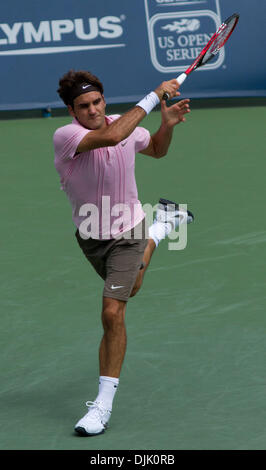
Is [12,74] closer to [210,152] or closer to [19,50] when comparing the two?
[19,50]

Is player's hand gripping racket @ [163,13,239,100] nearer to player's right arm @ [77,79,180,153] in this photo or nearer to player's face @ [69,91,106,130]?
player's face @ [69,91,106,130]

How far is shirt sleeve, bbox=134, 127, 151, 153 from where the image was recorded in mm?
5613

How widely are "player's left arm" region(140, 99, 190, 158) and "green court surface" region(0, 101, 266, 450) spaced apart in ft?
4.33

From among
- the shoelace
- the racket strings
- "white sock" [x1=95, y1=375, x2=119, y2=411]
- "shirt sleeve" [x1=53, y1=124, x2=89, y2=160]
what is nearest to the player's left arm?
"shirt sleeve" [x1=53, y1=124, x2=89, y2=160]

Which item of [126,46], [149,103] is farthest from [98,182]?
[126,46]

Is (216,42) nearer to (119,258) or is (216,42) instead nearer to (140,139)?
(140,139)

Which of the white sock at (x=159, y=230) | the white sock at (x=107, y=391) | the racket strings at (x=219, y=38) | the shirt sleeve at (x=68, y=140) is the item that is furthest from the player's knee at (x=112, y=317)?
the racket strings at (x=219, y=38)

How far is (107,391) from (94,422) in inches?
9.1

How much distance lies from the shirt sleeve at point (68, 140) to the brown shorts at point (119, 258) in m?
0.55

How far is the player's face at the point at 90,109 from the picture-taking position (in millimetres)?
5383

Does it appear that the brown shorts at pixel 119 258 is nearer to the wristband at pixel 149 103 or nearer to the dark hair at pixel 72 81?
the wristband at pixel 149 103

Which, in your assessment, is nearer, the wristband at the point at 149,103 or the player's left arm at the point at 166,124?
the wristband at the point at 149,103

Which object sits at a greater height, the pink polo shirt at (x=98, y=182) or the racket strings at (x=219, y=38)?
the racket strings at (x=219, y=38)
